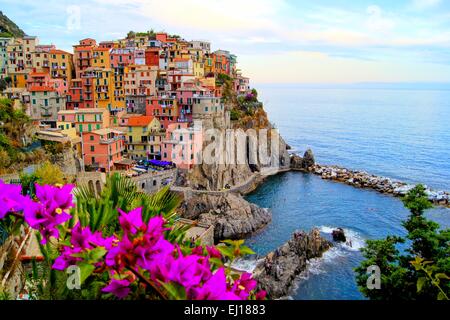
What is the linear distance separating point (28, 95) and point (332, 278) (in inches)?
1356

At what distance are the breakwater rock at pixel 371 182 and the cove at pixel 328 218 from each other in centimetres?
148

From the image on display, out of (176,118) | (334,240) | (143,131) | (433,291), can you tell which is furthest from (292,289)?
(176,118)

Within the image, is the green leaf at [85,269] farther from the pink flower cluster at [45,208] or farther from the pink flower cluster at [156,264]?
the pink flower cluster at [45,208]

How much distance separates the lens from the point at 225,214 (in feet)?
112

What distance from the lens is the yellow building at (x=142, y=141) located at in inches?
1618

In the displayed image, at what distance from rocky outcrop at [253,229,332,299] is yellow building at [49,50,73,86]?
35746mm

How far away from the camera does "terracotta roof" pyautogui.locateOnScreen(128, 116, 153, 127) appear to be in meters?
41.3

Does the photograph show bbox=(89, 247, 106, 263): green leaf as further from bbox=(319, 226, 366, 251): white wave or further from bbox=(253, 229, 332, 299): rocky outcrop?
bbox=(319, 226, 366, 251): white wave

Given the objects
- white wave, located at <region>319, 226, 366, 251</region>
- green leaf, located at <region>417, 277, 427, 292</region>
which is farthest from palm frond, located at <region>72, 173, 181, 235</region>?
white wave, located at <region>319, 226, 366, 251</region>

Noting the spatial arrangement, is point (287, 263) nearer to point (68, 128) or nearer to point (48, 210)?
point (68, 128)

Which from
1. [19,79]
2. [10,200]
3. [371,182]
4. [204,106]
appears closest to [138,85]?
[204,106]

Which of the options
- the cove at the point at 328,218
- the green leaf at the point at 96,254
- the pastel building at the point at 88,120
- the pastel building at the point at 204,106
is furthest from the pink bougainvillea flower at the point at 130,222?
the pastel building at the point at 204,106

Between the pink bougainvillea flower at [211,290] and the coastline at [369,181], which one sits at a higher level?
the pink bougainvillea flower at [211,290]

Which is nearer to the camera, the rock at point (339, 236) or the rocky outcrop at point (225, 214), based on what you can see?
the rock at point (339, 236)
